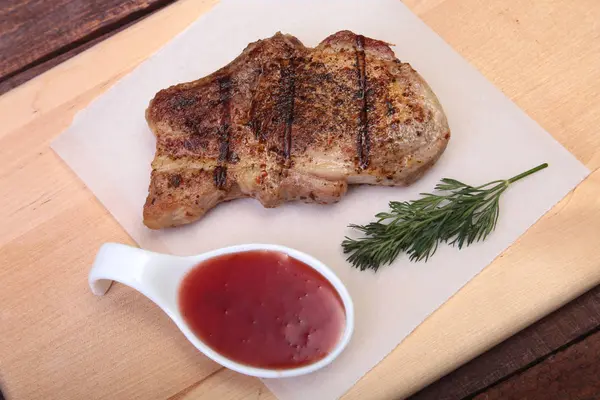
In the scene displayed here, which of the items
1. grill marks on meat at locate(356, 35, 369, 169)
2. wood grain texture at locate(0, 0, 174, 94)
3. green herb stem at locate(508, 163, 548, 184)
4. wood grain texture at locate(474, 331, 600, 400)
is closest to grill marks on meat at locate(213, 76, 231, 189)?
grill marks on meat at locate(356, 35, 369, 169)

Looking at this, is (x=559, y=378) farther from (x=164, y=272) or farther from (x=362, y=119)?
(x=164, y=272)

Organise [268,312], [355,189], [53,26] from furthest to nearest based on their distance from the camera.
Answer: [53,26], [355,189], [268,312]

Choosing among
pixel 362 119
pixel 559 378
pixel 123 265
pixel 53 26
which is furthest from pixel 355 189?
pixel 53 26

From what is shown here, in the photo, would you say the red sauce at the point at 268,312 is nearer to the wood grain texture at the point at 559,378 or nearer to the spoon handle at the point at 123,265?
the spoon handle at the point at 123,265

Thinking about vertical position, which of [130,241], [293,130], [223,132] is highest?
[293,130]

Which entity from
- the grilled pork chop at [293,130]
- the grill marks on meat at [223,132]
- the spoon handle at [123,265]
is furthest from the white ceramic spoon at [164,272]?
the grill marks on meat at [223,132]

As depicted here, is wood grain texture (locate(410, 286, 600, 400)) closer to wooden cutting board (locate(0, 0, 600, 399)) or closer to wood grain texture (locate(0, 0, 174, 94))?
wooden cutting board (locate(0, 0, 600, 399))

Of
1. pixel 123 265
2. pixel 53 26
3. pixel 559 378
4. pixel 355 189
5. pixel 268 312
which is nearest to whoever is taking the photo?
pixel 268 312

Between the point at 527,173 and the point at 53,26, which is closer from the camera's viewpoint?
the point at 527,173
